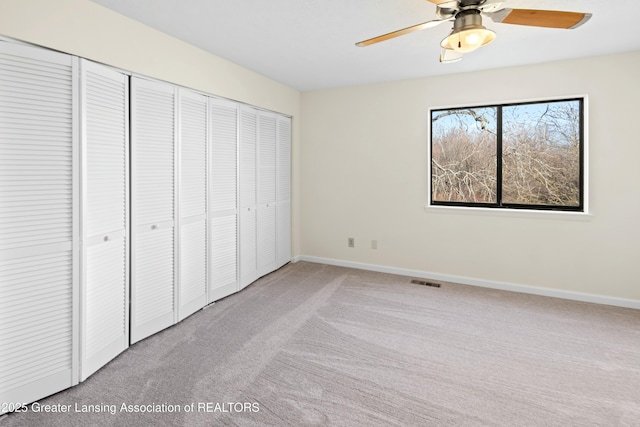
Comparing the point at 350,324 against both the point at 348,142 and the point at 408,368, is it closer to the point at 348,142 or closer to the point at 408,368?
the point at 408,368

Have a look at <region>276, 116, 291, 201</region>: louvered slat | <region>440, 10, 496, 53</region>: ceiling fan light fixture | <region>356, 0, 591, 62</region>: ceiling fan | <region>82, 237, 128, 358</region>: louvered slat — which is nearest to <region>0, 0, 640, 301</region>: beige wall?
<region>276, 116, 291, 201</region>: louvered slat

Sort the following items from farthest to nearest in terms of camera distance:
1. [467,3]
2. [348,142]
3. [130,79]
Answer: [348,142] < [130,79] < [467,3]

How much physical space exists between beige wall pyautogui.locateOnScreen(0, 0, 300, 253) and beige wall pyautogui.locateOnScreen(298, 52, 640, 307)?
1.45 meters

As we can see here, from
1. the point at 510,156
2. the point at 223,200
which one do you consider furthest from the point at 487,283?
the point at 223,200

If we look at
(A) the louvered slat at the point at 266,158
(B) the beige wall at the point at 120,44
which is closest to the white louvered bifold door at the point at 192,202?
(B) the beige wall at the point at 120,44

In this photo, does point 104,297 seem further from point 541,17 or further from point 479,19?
point 541,17

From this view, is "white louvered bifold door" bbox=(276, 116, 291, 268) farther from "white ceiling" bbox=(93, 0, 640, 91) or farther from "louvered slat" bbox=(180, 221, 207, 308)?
"louvered slat" bbox=(180, 221, 207, 308)

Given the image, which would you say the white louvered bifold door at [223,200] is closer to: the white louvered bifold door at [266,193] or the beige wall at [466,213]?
the white louvered bifold door at [266,193]

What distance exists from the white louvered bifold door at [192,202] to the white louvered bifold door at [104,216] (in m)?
0.53

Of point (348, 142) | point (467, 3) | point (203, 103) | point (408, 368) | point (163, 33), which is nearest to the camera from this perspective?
point (467, 3)

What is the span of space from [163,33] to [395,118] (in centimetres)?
276

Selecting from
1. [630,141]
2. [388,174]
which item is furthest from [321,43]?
[630,141]

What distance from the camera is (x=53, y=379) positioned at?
199 cm

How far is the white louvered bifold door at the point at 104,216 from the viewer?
2121 mm
